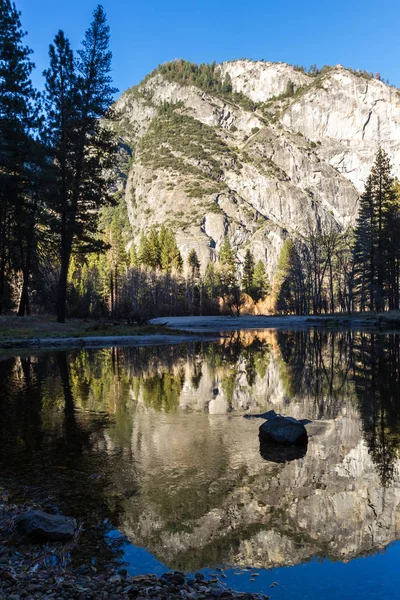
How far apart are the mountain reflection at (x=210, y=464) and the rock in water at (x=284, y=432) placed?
0.28 metres

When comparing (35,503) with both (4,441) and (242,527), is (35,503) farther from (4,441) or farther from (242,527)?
(4,441)

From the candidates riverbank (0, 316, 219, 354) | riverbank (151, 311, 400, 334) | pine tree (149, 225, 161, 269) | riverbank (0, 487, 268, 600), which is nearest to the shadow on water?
riverbank (0, 487, 268, 600)

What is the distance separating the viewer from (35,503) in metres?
5.79

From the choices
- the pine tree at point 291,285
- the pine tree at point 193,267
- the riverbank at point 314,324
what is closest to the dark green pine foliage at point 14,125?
the riverbank at point 314,324

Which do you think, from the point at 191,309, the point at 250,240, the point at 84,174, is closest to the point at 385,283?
the point at 191,309

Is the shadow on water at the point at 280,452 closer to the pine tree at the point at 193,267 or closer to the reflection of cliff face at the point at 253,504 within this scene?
the reflection of cliff face at the point at 253,504

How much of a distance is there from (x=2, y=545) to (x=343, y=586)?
3.43 metres

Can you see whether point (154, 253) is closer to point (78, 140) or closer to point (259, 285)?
point (259, 285)

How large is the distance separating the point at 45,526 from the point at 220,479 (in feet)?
9.11

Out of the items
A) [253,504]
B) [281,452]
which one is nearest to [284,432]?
[281,452]

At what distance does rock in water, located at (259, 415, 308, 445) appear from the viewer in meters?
8.64

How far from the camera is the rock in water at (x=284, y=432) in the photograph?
864 cm

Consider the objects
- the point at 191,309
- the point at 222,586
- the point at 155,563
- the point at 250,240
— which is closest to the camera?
the point at 222,586

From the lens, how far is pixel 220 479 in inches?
269
